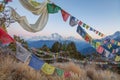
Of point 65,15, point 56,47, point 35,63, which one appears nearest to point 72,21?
point 65,15

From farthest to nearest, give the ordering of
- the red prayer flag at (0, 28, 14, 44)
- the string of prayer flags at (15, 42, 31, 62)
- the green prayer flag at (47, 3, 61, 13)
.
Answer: the green prayer flag at (47, 3, 61, 13), the string of prayer flags at (15, 42, 31, 62), the red prayer flag at (0, 28, 14, 44)

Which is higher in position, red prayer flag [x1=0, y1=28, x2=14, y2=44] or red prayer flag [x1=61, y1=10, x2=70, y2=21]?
red prayer flag [x1=61, y1=10, x2=70, y2=21]

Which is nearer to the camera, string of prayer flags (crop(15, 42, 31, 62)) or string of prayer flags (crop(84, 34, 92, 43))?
string of prayer flags (crop(15, 42, 31, 62))

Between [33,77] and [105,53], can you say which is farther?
[105,53]

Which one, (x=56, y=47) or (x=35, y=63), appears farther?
(x=56, y=47)

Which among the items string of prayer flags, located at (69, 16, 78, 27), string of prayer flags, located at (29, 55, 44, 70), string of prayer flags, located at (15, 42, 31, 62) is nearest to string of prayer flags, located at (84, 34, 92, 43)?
string of prayer flags, located at (69, 16, 78, 27)

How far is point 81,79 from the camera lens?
12281mm

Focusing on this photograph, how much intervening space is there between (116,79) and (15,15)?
6147mm

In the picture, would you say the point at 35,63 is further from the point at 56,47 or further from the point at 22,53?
the point at 56,47

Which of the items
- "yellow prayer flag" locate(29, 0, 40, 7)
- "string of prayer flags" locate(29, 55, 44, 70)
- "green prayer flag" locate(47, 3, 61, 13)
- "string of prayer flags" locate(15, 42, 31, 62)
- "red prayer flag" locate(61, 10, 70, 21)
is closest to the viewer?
"string of prayer flags" locate(15, 42, 31, 62)

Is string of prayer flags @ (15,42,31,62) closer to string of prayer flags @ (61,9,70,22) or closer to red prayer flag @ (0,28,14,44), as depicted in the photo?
red prayer flag @ (0,28,14,44)

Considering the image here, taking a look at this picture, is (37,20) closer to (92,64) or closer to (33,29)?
(33,29)

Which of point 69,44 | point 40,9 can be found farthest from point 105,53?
point 69,44

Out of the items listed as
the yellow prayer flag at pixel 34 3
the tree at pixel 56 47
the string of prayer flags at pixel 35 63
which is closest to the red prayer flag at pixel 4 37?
the string of prayer flags at pixel 35 63
